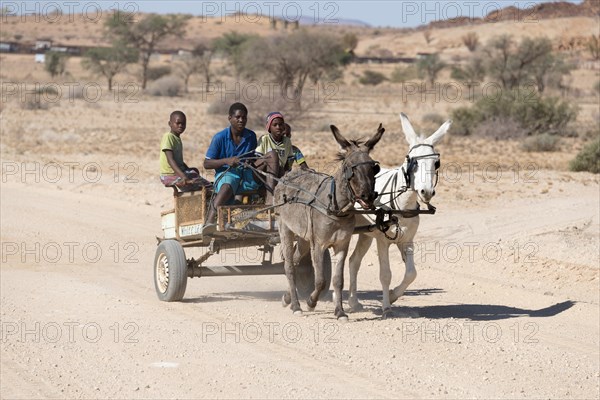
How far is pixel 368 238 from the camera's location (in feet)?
38.4

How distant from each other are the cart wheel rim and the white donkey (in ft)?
7.47

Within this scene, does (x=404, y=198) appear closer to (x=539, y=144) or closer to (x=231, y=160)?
(x=231, y=160)

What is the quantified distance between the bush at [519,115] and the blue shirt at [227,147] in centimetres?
2505

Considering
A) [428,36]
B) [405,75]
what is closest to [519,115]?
[405,75]

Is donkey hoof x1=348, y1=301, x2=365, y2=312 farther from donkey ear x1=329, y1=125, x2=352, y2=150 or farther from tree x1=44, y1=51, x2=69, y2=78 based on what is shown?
tree x1=44, y1=51, x2=69, y2=78

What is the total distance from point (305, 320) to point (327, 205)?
4.60 ft

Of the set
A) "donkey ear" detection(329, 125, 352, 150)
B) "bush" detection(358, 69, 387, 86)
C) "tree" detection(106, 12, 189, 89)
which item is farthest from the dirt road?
"bush" detection(358, 69, 387, 86)

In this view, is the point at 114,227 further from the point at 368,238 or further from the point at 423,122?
the point at 423,122

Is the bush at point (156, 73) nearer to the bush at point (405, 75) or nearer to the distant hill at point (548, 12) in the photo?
the bush at point (405, 75)

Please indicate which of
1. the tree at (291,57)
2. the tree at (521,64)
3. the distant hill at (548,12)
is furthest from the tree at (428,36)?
the tree at (291,57)

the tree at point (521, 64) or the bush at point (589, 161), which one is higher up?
the tree at point (521, 64)

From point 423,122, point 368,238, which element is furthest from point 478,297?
point 423,122

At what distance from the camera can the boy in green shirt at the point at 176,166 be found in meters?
12.3

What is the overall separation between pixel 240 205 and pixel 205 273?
116 centimetres
